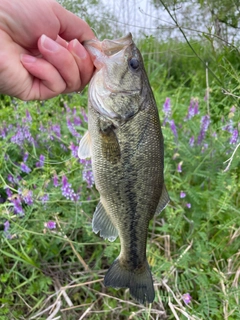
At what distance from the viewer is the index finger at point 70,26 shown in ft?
5.21

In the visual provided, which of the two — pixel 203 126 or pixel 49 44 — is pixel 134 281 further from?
pixel 203 126

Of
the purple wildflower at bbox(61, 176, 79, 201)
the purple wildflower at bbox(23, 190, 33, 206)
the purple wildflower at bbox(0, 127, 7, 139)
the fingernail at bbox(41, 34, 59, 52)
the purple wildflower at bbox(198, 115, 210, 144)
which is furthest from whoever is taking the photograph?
the purple wildflower at bbox(0, 127, 7, 139)

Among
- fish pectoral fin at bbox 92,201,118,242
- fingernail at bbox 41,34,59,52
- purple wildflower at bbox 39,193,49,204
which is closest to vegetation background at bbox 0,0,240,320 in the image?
purple wildflower at bbox 39,193,49,204

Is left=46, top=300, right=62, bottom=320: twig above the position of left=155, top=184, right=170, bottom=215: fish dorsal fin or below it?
below

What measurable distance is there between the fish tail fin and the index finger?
3.77 ft

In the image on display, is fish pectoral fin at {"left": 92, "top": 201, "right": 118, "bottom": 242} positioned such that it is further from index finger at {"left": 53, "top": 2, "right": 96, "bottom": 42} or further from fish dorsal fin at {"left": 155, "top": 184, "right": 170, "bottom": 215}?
index finger at {"left": 53, "top": 2, "right": 96, "bottom": 42}

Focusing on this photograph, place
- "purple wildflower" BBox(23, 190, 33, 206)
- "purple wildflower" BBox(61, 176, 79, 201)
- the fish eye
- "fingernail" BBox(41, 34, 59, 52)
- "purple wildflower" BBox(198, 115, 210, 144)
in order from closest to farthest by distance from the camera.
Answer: "fingernail" BBox(41, 34, 59, 52), the fish eye, "purple wildflower" BBox(23, 190, 33, 206), "purple wildflower" BBox(61, 176, 79, 201), "purple wildflower" BBox(198, 115, 210, 144)

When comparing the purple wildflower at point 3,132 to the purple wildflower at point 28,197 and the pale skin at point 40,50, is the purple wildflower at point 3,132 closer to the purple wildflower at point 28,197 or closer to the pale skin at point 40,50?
the purple wildflower at point 28,197

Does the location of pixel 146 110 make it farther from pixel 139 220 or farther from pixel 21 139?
pixel 21 139

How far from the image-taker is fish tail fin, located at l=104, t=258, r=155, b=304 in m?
1.72

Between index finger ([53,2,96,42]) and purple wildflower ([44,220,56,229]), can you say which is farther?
purple wildflower ([44,220,56,229])

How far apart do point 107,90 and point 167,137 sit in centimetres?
111

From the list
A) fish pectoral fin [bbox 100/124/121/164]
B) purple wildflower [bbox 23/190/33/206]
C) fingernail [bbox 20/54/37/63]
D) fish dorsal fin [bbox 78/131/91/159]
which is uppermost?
fingernail [bbox 20/54/37/63]

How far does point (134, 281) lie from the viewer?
1.75 meters
